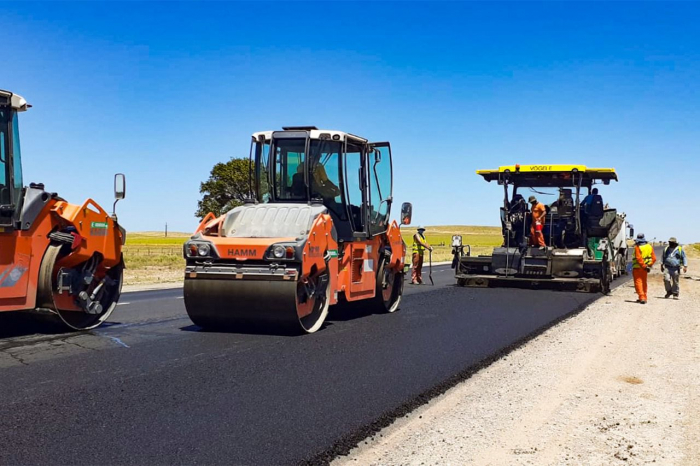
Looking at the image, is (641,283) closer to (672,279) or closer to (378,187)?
(672,279)

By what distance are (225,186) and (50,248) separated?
2901cm

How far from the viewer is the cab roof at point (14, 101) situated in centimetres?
746

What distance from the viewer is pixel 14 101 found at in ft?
24.8

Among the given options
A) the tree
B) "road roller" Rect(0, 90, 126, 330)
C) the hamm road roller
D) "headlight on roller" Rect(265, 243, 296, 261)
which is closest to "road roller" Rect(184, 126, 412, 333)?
"headlight on roller" Rect(265, 243, 296, 261)

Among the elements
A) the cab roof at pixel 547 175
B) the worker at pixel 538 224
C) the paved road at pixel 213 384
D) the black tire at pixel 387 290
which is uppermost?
the cab roof at pixel 547 175

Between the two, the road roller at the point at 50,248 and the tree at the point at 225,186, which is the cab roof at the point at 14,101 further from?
the tree at the point at 225,186

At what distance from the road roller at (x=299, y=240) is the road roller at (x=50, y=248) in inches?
46.7

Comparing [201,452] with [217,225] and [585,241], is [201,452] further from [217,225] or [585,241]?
[585,241]

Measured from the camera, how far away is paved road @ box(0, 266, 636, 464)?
4312mm

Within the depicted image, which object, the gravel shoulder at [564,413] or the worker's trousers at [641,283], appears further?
the worker's trousers at [641,283]

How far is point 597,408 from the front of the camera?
18.3 ft

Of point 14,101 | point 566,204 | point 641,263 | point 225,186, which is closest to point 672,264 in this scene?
point 641,263

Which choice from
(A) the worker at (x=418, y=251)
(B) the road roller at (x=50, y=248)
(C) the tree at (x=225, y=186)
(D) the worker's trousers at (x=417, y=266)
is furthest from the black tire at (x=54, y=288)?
(C) the tree at (x=225, y=186)

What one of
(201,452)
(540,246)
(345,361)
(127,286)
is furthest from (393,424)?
(127,286)
